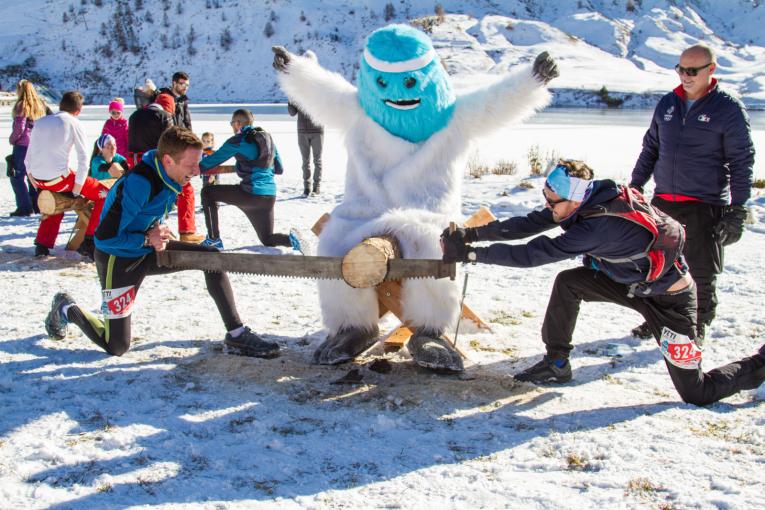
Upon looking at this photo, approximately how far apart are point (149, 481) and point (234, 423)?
530 millimetres

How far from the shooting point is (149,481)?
7.83 ft

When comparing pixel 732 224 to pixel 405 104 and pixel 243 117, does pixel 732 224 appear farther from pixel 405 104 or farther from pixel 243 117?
pixel 243 117

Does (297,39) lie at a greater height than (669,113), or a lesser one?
greater

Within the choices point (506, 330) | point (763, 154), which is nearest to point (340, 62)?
point (763, 154)

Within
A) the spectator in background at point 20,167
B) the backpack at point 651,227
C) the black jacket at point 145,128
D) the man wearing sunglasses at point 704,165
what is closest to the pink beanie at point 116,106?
the spectator in background at point 20,167

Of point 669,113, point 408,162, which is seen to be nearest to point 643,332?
point 669,113

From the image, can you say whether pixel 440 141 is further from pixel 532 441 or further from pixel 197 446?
pixel 197 446

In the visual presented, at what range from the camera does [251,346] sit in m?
3.65

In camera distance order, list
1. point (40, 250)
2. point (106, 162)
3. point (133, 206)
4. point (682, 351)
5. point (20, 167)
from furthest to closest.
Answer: point (20, 167) < point (106, 162) < point (40, 250) < point (133, 206) < point (682, 351)

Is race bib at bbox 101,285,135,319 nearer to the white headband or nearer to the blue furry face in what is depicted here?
the blue furry face

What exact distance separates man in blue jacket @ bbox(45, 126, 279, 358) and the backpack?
192 cm

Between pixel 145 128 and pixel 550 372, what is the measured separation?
4462 millimetres

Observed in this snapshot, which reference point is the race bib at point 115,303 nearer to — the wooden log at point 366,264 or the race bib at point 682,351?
the wooden log at point 366,264

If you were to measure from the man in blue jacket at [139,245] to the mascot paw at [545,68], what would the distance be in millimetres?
1888
